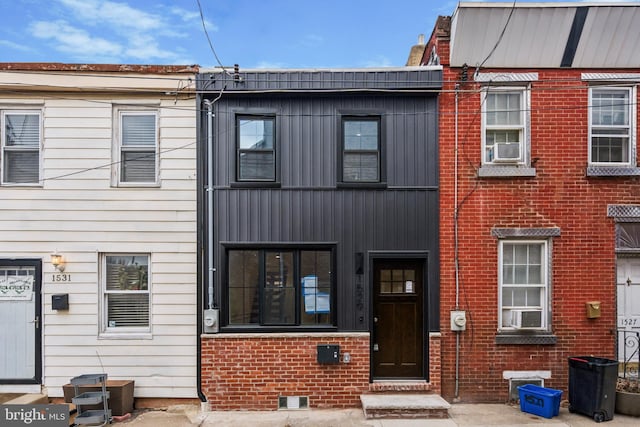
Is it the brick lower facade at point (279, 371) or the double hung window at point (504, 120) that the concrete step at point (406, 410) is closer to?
the brick lower facade at point (279, 371)

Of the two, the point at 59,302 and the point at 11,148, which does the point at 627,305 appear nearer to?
the point at 59,302

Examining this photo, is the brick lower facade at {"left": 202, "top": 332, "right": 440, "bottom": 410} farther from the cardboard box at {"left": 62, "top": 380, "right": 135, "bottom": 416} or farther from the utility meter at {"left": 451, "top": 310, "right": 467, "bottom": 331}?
the cardboard box at {"left": 62, "top": 380, "right": 135, "bottom": 416}

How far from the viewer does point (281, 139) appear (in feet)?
23.8

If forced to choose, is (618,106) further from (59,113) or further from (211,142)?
(59,113)

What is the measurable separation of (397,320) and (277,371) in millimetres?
2238

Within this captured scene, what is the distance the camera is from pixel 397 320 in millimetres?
7281

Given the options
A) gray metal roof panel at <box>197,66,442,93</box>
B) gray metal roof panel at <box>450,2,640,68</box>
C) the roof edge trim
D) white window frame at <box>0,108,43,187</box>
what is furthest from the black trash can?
white window frame at <box>0,108,43,187</box>

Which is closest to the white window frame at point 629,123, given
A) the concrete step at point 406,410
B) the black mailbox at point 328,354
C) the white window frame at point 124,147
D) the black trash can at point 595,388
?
the black trash can at point 595,388

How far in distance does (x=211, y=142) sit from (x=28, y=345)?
4.75 m

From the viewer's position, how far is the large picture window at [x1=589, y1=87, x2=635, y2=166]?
730 cm

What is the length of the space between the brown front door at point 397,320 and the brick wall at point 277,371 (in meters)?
0.38

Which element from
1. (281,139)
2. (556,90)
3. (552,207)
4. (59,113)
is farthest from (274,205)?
(556,90)

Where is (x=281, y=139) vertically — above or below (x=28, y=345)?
above

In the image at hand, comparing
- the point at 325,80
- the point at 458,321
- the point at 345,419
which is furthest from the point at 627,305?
the point at 325,80
